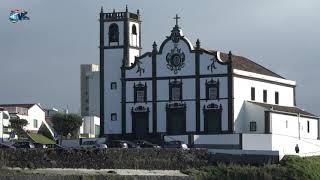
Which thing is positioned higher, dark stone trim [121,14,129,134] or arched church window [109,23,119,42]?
arched church window [109,23,119,42]

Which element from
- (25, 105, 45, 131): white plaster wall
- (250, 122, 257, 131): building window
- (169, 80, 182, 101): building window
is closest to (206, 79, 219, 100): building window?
(169, 80, 182, 101): building window

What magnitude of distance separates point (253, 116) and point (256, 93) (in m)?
4.20

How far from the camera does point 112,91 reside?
333 feet

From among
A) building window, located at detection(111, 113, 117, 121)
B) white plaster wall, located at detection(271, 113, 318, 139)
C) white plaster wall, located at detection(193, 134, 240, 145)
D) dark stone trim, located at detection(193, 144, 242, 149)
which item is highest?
building window, located at detection(111, 113, 117, 121)

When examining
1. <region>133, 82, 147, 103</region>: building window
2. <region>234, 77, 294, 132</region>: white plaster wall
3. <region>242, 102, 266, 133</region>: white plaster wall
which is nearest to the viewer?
<region>234, 77, 294, 132</region>: white plaster wall

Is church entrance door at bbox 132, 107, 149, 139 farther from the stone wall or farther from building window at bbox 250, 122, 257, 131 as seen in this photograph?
the stone wall

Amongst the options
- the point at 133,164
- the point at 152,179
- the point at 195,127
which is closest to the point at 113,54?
the point at 195,127

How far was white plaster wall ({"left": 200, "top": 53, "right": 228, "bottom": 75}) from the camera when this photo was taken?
315 feet

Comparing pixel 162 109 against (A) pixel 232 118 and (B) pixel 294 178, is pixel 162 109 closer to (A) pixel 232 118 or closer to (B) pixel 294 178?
(A) pixel 232 118

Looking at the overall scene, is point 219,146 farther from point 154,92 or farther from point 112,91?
point 112,91

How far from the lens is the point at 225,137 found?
92500 mm

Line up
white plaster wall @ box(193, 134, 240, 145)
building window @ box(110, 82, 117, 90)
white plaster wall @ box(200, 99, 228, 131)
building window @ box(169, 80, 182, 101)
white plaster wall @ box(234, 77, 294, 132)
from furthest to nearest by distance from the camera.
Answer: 1. building window @ box(110, 82, 117, 90)
2. building window @ box(169, 80, 182, 101)
3. white plaster wall @ box(234, 77, 294, 132)
4. white plaster wall @ box(200, 99, 228, 131)
5. white plaster wall @ box(193, 134, 240, 145)

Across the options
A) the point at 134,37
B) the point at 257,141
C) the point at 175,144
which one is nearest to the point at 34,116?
the point at 134,37

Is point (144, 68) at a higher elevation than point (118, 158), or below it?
higher
